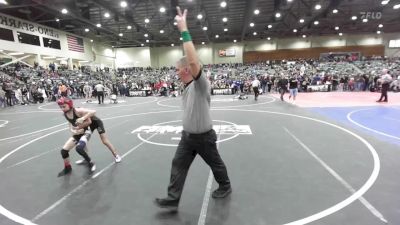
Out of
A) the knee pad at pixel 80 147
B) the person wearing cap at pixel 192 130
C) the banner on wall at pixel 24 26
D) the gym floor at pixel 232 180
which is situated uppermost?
the banner on wall at pixel 24 26

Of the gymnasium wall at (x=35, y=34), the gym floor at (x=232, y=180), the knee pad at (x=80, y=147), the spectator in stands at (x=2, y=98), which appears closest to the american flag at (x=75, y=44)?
the gymnasium wall at (x=35, y=34)

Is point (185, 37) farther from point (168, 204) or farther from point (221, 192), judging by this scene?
point (221, 192)

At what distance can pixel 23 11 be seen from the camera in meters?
26.6

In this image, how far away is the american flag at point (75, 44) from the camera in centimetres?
3664

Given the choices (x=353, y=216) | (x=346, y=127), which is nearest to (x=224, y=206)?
(x=353, y=216)

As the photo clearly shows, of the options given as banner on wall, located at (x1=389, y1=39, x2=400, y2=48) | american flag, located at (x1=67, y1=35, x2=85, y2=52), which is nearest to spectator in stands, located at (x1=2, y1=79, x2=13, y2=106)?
american flag, located at (x1=67, y1=35, x2=85, y2=52)

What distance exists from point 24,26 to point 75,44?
894cm

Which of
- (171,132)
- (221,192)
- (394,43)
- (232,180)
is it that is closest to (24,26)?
(171,132)

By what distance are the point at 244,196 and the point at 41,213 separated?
2.82m

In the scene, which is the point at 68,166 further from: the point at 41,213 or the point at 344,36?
the point at 344,36

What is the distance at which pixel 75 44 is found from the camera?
3800cm

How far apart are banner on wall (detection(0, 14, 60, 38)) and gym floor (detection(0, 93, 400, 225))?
24.6 meters

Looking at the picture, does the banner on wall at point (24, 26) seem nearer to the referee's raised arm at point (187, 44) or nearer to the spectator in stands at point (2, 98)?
the spectator in stands at point (2, 98)

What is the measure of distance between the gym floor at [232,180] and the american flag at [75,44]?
32.4m
